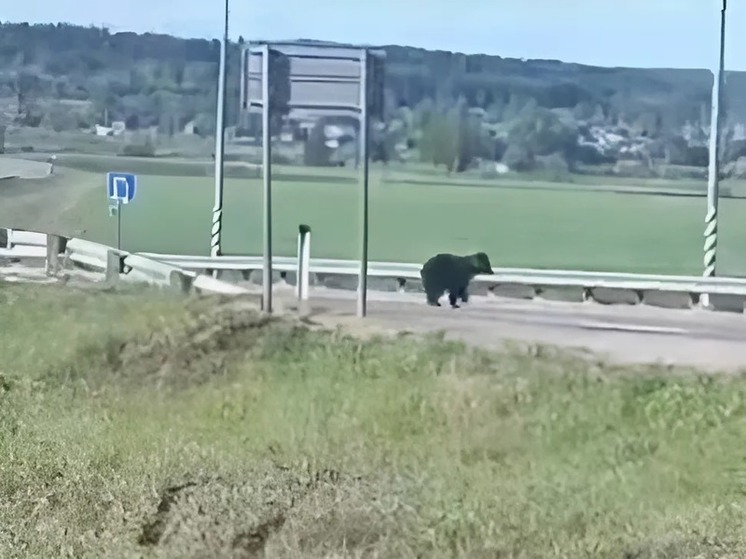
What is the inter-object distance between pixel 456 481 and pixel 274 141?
83cm

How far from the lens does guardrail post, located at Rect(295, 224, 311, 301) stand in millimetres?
2182

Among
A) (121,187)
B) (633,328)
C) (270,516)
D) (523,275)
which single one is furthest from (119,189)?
(633,328)

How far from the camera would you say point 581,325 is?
83.8 inches

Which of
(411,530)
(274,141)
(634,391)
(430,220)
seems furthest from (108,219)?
(634,391)

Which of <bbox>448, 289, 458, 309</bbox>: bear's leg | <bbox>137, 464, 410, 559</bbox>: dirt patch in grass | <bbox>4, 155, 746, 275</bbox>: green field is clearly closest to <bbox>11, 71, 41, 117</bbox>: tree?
<bbox>4, 155, 746, 275</bbox>: green field

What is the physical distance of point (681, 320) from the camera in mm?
2088

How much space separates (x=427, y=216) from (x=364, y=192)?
0.48 ft

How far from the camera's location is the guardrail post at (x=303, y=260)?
218cm

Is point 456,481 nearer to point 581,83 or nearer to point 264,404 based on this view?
point 264,404

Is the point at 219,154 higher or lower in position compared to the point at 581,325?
higher

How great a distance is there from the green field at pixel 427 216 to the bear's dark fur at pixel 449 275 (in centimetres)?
2

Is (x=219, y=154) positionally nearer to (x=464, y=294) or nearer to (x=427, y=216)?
(x=427, y=216)

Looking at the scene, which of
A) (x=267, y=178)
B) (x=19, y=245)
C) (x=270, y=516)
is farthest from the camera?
(x=19, y=245)

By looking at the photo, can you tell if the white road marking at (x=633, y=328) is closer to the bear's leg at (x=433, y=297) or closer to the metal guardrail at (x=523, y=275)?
the metal guardrail at (x=523, y=275)
